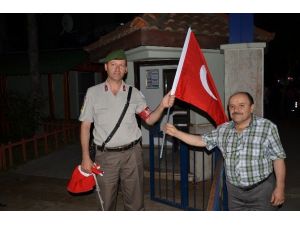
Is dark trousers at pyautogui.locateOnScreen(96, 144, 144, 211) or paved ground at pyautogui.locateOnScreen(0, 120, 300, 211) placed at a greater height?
dark trousers at pyautogui.locateOnScreen(96, 144, 144, 211)

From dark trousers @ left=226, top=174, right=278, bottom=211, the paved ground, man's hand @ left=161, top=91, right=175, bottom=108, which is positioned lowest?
the paved ground

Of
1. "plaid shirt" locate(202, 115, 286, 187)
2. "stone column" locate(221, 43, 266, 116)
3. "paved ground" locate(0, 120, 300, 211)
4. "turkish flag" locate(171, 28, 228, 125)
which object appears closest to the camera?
"plaid shirt" locate(202, 115, 286, 187)

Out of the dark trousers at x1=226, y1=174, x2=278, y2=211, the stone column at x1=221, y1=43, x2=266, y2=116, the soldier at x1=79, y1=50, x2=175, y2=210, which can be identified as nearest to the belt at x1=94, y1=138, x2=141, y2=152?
the soldier at x1=79, y1=50, x2=175, y2=210

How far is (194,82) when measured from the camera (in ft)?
11.1

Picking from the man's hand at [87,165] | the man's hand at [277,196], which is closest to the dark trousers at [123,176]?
the man's hand at [87,165]

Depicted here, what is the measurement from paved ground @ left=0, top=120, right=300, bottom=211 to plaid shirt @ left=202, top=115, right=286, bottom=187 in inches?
93.9

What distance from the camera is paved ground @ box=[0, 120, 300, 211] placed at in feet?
18.6

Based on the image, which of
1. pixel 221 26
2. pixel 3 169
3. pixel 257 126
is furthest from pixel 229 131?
pixel 3 169

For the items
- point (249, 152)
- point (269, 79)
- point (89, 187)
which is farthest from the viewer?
point (269, 79)

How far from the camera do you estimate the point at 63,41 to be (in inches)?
716

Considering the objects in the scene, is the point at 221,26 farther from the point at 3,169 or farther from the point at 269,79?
the point at 269,79

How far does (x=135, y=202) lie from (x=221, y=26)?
12.5 feet

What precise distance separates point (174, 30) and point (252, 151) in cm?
326

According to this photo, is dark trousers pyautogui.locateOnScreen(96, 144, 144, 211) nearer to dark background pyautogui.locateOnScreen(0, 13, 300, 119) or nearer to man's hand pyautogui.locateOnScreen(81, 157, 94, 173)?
man's hand pyautogui.locateOnScreen(81, 157, 94, 173)
